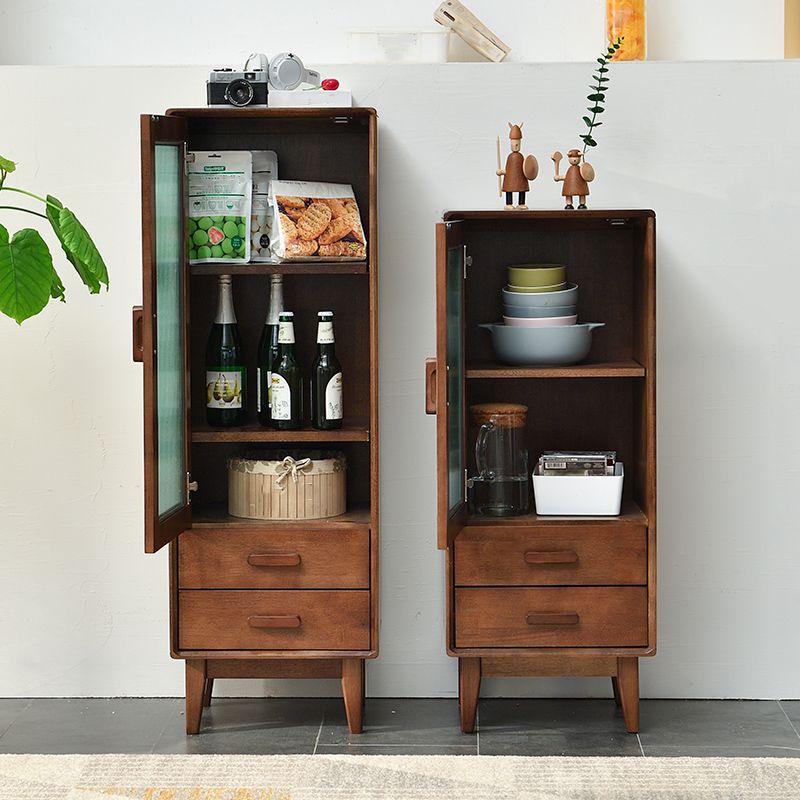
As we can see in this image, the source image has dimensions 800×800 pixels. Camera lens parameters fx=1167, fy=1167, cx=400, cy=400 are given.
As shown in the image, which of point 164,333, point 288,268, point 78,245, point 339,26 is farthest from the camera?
point 339,26

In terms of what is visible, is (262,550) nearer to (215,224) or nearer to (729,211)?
(215,224)

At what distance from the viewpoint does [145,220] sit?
2656 mm

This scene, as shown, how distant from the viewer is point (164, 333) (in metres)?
2.81

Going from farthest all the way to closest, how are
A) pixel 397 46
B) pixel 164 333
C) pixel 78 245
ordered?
pixel 397 46 → pixel 164 333 → pixel 78 245

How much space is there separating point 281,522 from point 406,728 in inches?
25.1

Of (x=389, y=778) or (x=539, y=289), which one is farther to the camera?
(x=539, y=289)

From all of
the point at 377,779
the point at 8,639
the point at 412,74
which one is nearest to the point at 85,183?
the point at 412,74

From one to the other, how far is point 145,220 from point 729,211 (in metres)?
1.54

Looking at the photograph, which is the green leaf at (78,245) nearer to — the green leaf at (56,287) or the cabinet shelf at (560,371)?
the green leaf at (56,287)

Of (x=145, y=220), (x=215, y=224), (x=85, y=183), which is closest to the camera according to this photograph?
(x=145, y=220)

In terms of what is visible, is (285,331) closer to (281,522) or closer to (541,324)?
(281,522)

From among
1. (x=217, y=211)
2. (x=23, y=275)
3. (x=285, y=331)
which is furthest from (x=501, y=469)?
(x=23, y=275)

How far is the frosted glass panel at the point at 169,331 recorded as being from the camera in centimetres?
276

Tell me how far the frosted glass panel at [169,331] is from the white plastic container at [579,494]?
916mm
